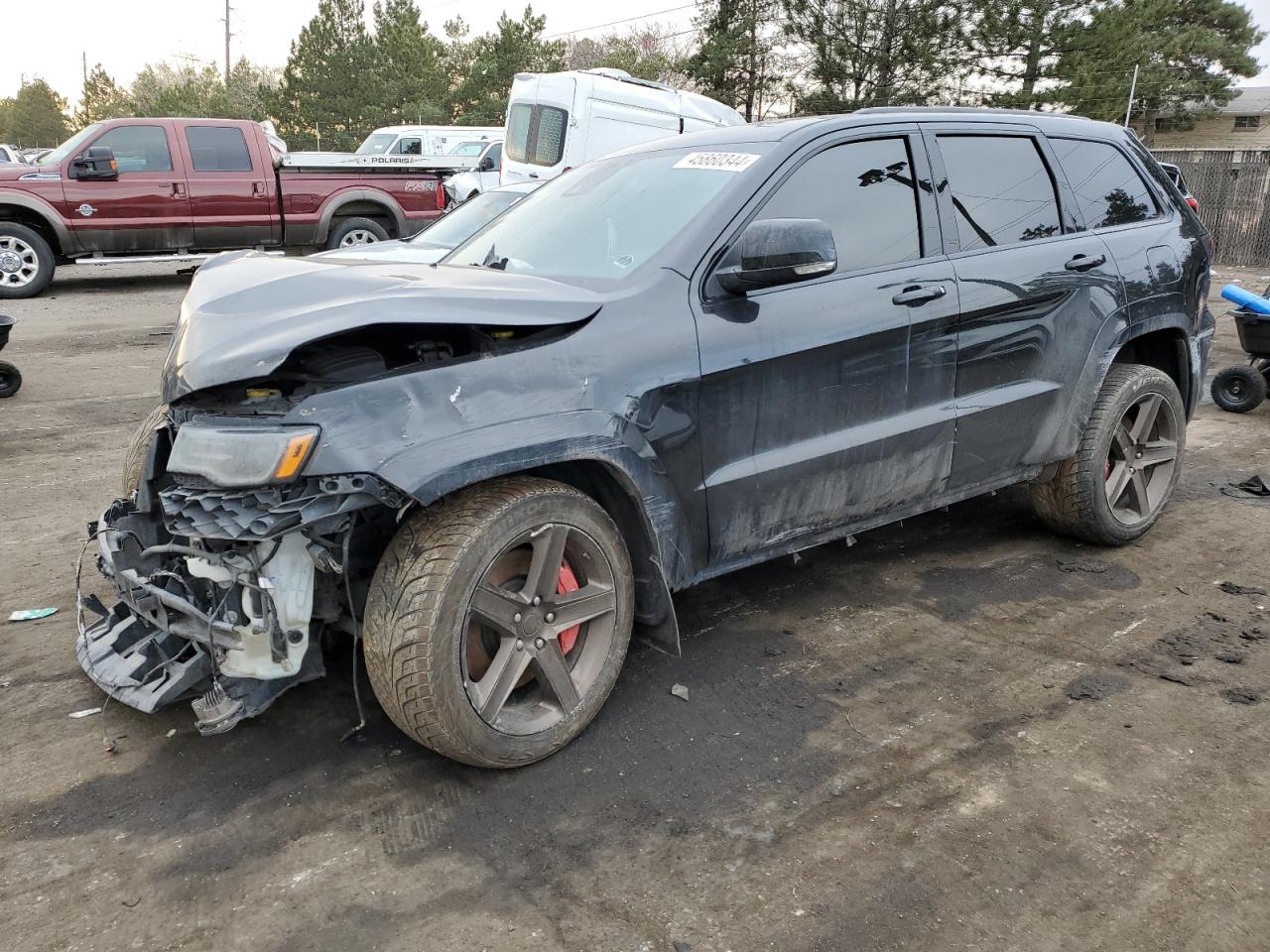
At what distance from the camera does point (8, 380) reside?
7.44m

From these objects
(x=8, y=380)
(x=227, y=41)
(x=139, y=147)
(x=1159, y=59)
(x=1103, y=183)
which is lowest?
(x=8, y=380)

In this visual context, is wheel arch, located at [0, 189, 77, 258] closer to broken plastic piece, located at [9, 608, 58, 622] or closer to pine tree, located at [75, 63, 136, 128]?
broken plastic piece, located at [9, 608, 58, 622]

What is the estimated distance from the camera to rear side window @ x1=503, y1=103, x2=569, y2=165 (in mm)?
13445

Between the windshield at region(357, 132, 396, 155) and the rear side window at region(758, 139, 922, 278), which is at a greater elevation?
the windshield at region(357, 132, 396, 155)

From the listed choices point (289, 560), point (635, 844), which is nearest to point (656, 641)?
point (635, 844)

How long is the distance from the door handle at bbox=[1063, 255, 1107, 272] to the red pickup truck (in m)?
11.2

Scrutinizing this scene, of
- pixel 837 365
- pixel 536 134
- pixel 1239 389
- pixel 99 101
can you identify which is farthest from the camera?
pixel 99 101

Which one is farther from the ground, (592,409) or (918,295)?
(918,295)

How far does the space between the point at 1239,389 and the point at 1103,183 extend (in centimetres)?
386

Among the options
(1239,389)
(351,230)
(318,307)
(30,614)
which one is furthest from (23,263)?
(1239,389)

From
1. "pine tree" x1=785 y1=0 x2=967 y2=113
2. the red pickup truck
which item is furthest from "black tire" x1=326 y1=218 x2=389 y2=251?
"pine tree" x1=785 y1=0 x2=967 y2=113

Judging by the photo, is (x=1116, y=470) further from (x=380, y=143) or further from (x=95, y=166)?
(x=380, y=143)

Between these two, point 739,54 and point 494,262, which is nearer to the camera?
point 494,262

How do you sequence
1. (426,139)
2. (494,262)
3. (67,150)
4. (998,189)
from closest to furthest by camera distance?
(494,262), (998,189), (67,150), (426,139)
